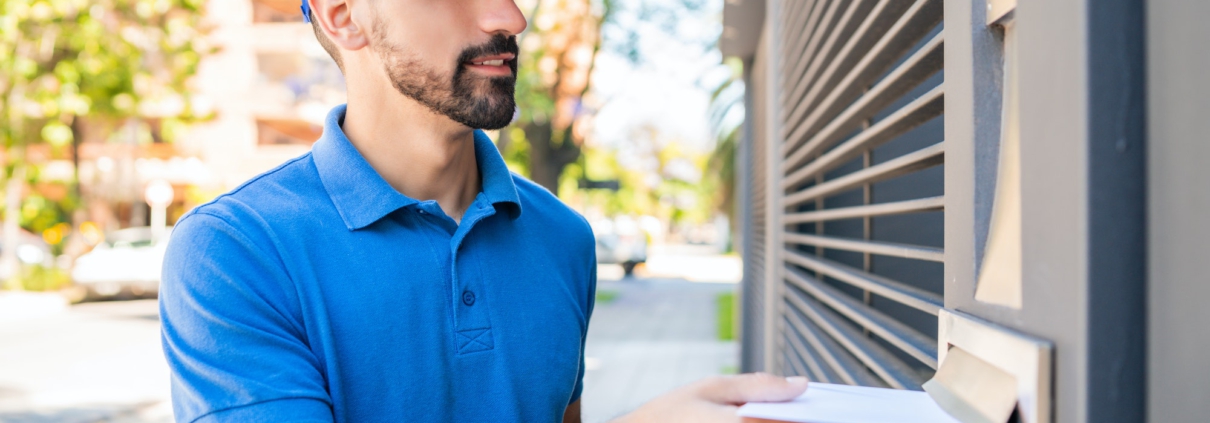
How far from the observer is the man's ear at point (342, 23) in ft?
6.13

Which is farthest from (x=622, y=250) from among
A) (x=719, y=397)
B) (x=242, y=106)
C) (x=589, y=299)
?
(x=719, y=397)

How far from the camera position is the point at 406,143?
1.91 metres

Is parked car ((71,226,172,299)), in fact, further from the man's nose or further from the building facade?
the building facade

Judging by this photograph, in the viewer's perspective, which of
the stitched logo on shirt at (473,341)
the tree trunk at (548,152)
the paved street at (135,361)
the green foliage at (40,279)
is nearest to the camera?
the stitched logo on shirt at (473,341)

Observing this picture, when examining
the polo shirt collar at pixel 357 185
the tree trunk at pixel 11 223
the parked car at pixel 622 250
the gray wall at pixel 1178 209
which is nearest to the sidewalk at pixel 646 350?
the polo shirt collar at pixel 357 185

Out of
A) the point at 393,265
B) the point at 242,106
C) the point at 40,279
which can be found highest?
the point at 242,106

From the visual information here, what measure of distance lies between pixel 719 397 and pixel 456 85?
40.0 inches

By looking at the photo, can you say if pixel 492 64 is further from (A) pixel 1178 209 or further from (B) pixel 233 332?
(A) pixel 1178 209

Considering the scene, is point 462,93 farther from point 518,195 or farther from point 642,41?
point 642,41

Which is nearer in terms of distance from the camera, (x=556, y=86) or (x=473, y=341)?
(x=473, y=341)

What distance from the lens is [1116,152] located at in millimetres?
631

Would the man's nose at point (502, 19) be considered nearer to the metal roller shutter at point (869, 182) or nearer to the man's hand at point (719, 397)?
the metal roller shutter at point (869, 182)

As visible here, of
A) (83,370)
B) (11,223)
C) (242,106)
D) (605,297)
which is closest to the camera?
(83,370)

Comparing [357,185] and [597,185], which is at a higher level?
[597,185]
